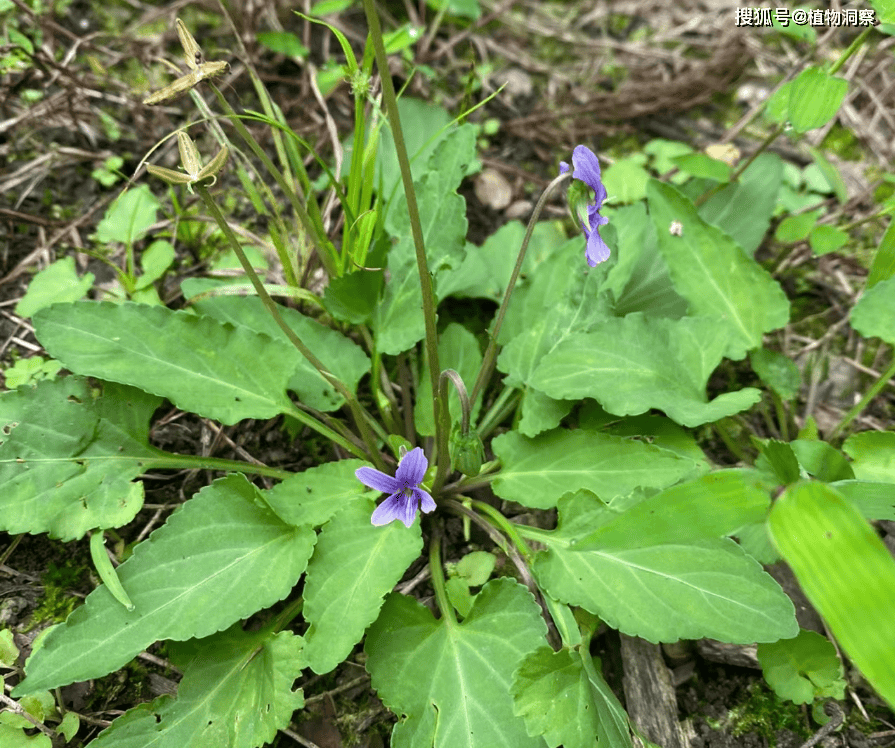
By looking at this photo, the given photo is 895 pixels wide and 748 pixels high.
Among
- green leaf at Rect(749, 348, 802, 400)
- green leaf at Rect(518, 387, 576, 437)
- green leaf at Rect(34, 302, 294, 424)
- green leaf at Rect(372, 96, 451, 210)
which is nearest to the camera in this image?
green leaf at Rect(34, 302, 294, 424)

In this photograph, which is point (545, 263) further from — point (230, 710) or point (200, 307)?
point (230, 710)

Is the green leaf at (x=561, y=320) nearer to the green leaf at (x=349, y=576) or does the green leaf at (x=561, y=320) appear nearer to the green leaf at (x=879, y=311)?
the green leaf at (x=349, y=576)

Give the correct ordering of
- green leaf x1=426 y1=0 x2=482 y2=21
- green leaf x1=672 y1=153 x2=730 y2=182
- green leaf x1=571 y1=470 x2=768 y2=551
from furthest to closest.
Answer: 1. green leaf x1=426 y1=0 x2=482 y2=21
2. green leaf x1=672 y1=153 x2=730 y2=182
3. green leaf x1=571 y1=470 x2=768 y2=551

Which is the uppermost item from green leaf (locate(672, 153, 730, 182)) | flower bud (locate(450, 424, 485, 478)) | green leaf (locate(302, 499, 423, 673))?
green leaf (locate(672, 153, 730, 182))

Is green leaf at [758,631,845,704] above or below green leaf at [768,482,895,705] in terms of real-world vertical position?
below

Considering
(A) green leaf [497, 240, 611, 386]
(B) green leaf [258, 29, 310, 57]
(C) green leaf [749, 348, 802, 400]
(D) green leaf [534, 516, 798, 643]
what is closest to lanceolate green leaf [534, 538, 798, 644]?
(D) green leaf [534, 516, 798, 643]

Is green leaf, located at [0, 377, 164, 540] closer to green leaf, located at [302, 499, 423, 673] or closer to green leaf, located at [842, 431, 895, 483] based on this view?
green leaf, located at [302, 499, 423, 673]

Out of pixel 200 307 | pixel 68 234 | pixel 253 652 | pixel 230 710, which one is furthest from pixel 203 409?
pixel 68 234
